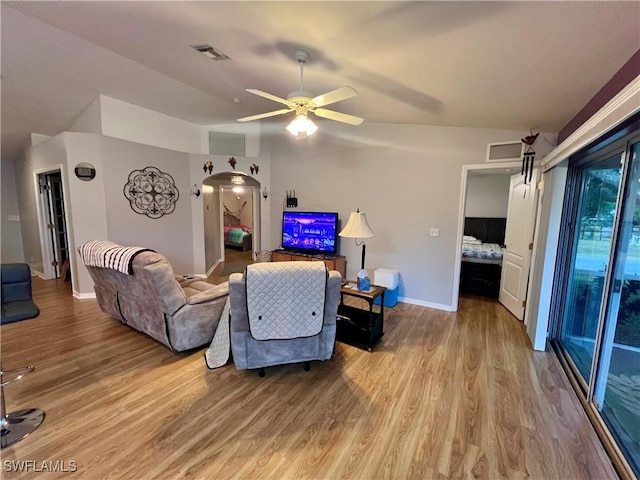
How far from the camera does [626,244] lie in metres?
1.94

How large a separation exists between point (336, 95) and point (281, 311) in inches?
69.2

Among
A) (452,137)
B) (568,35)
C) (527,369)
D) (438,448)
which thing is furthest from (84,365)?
(452,137)

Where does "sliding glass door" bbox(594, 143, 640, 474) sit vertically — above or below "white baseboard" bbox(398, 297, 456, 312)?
above

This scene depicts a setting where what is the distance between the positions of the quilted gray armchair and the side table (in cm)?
64

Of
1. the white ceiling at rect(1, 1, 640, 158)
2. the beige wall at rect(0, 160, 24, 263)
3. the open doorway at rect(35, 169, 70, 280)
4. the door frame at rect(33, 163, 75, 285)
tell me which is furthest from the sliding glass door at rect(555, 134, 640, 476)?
the beige wall at rect(0, 160, 24, 263)

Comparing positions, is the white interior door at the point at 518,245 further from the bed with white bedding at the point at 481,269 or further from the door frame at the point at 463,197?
the door frame at the point at 463,197

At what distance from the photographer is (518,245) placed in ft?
12.8

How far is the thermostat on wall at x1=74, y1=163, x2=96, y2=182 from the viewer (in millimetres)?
4023

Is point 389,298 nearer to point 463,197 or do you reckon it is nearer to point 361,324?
point 361,324

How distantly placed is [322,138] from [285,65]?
2.32 m

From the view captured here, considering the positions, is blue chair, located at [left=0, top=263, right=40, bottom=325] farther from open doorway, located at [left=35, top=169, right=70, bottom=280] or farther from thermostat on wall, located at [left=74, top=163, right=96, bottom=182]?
open doorway, located at [left=35, top=169, right=70, bottom=280]

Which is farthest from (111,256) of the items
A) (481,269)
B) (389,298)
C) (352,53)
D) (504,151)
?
(481,269)

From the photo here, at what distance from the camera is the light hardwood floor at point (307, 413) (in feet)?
5.31

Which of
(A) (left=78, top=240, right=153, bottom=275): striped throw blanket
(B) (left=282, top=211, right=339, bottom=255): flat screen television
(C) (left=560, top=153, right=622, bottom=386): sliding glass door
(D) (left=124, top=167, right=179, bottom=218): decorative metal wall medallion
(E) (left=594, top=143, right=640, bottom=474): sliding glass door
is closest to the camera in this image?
(E) (left=594, top=143, right=640, bottom=474): sliding glass door
